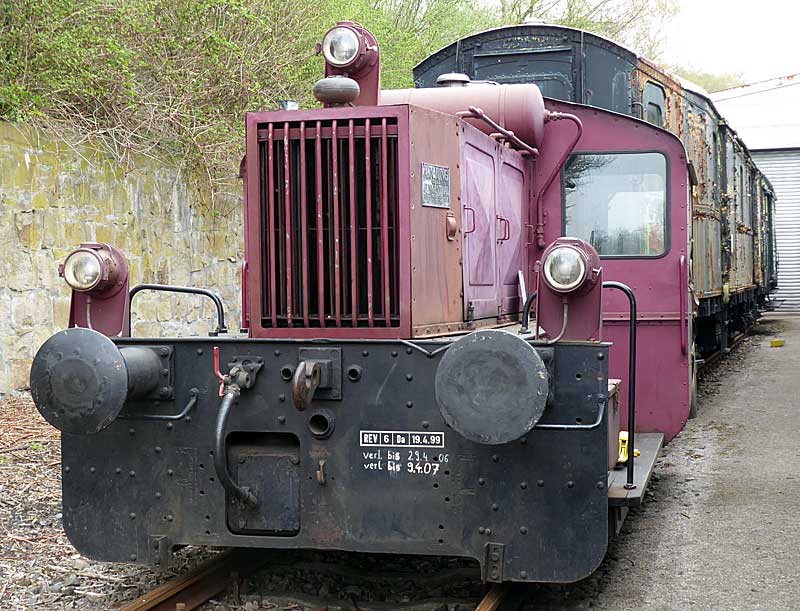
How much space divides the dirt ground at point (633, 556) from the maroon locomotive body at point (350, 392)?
0.39 metres

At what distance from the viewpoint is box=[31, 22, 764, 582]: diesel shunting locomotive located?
418 centimetres

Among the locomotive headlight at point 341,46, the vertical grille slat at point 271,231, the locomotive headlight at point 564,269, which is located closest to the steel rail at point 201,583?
the vertical grille slat at point 271,231

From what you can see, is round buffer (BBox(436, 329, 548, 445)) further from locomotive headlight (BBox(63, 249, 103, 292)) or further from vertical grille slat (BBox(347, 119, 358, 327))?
locomotive headlight (BBox(63, 249, 103, 292))

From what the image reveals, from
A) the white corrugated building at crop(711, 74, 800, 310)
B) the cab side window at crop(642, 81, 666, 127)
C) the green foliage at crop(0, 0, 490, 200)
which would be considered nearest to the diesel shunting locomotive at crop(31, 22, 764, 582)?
the cab side window at crop(642, 81, 666, 127)

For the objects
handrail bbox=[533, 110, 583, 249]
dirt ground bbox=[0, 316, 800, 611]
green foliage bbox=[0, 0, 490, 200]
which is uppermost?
green foliage bbox=[0, 0, 490, 200]

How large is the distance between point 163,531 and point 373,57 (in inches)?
101

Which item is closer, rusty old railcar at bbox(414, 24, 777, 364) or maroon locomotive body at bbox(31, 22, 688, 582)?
maroon locomotive body at bbox(31, 22, 688, 582)

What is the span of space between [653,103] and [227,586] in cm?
527

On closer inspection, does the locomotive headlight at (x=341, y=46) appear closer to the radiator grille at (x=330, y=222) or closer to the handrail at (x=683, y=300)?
the radiator grille at (x=330, y=222)

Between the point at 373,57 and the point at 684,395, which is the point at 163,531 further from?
the point at 684,395

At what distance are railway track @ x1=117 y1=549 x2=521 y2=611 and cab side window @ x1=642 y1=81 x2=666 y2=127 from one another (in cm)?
430

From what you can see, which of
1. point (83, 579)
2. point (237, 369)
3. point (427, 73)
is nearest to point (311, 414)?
point (237, 369)

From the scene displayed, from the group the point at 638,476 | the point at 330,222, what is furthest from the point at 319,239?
the point at 638,476

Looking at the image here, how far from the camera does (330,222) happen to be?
4.52 m
